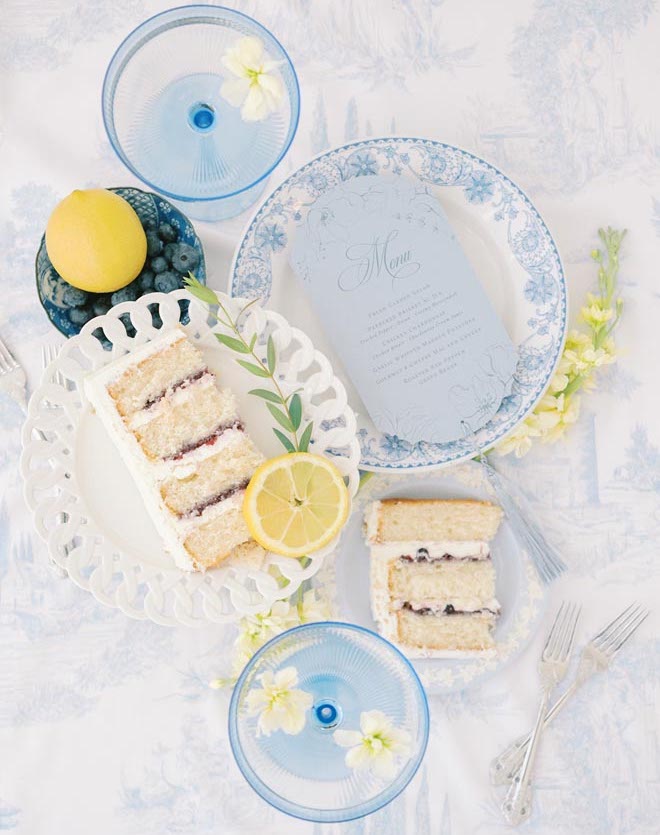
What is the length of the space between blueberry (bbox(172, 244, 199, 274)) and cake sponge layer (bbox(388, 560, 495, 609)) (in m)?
0.66

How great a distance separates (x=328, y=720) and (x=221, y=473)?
489mm

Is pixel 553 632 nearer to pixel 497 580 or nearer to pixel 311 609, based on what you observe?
pixel 497 580

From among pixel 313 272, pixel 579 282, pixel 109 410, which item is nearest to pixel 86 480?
pixel 109 410

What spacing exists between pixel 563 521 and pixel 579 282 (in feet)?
1.51

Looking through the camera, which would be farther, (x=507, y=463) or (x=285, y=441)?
(x=507, y=463)

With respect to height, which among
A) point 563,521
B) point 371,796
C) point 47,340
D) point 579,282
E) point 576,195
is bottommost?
point 371,796

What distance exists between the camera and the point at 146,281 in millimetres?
1375

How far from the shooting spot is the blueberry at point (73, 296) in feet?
4.51

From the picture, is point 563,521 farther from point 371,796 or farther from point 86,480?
point 86,480

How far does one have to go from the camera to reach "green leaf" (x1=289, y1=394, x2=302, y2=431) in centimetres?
131

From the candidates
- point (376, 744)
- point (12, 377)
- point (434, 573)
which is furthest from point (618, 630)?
point (12, 377)

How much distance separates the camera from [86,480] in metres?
1.35

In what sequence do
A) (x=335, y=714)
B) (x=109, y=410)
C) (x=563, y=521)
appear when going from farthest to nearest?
(x=563, y=521) < (x=335, y=714) < (x=109, y=410)

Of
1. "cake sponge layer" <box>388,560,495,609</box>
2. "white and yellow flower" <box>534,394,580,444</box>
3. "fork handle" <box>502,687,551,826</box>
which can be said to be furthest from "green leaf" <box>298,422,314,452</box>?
"fork handle" <box>502,687,551,826</box>
